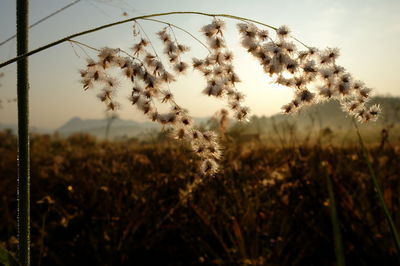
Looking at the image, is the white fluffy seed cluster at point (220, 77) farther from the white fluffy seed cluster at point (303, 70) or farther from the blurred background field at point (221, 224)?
the blurred background field at point (221, 224)

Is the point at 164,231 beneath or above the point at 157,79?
beneath

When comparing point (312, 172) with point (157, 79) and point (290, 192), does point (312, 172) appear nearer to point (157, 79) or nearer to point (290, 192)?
point (290, 192)

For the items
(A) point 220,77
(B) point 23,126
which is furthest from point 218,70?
(B) point 23,126

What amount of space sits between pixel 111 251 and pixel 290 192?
5.99 ft

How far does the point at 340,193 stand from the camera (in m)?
2.88

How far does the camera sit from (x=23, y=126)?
118 centimetres

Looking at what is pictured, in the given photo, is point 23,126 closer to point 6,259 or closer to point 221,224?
Answer: point 6,259

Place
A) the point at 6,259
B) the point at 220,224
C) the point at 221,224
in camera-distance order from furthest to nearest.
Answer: the point at 221,224 < the point at 220,224 < the point at 6,259

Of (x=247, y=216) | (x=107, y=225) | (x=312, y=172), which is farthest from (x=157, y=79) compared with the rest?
(x=312, y=172)

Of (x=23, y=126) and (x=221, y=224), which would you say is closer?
(x=23, y=126)

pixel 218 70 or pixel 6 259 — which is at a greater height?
pixel 218 70

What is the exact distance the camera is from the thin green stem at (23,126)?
117cm

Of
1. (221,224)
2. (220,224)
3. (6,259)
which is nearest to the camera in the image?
(6,259)

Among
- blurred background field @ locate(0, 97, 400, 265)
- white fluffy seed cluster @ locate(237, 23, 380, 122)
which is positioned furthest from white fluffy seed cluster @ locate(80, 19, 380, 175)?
blurred background field @ locate(0, 97, 400, 265)
